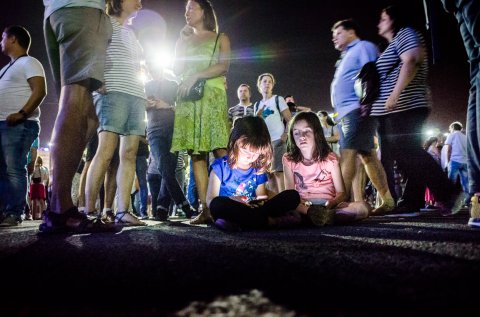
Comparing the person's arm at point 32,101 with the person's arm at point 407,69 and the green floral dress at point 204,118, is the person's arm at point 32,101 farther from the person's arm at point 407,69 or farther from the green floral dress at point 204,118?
the person's arm at point 407,69

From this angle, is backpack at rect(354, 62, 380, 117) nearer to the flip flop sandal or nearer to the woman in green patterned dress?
→ the woman in green patterned dress

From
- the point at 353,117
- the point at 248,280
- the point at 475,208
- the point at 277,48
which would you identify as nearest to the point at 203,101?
the point at 353,117

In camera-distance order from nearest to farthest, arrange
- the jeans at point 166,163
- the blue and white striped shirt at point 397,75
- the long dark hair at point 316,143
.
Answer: the long dark hair at point 316,143 < the blue and white striped shirt at point 397,75 < the jeans at point 166,163

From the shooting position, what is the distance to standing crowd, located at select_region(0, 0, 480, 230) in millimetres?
2113

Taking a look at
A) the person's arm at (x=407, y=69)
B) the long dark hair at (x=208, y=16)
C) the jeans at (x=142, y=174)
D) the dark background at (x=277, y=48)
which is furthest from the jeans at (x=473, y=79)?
the dark background at (x=277, y=48)

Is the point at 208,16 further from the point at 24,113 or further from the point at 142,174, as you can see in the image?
the point at 142,174

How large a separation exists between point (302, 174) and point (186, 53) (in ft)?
5.65

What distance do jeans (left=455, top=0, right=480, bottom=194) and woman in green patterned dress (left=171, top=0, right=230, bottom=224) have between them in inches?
76.8

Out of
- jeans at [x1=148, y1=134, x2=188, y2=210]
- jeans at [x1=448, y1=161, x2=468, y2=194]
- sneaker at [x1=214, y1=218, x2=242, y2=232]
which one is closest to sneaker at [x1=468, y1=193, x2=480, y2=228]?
sneaker at [x1=214, y1=218, x2=242, y2=232]

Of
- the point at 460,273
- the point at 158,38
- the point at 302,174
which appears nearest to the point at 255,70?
the point at 158,38

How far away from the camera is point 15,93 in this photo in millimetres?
3707

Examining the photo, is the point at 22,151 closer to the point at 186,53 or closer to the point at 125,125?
the point at 125,125

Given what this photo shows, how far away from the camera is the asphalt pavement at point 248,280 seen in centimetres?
62

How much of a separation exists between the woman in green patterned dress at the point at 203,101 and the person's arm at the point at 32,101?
150 cm
